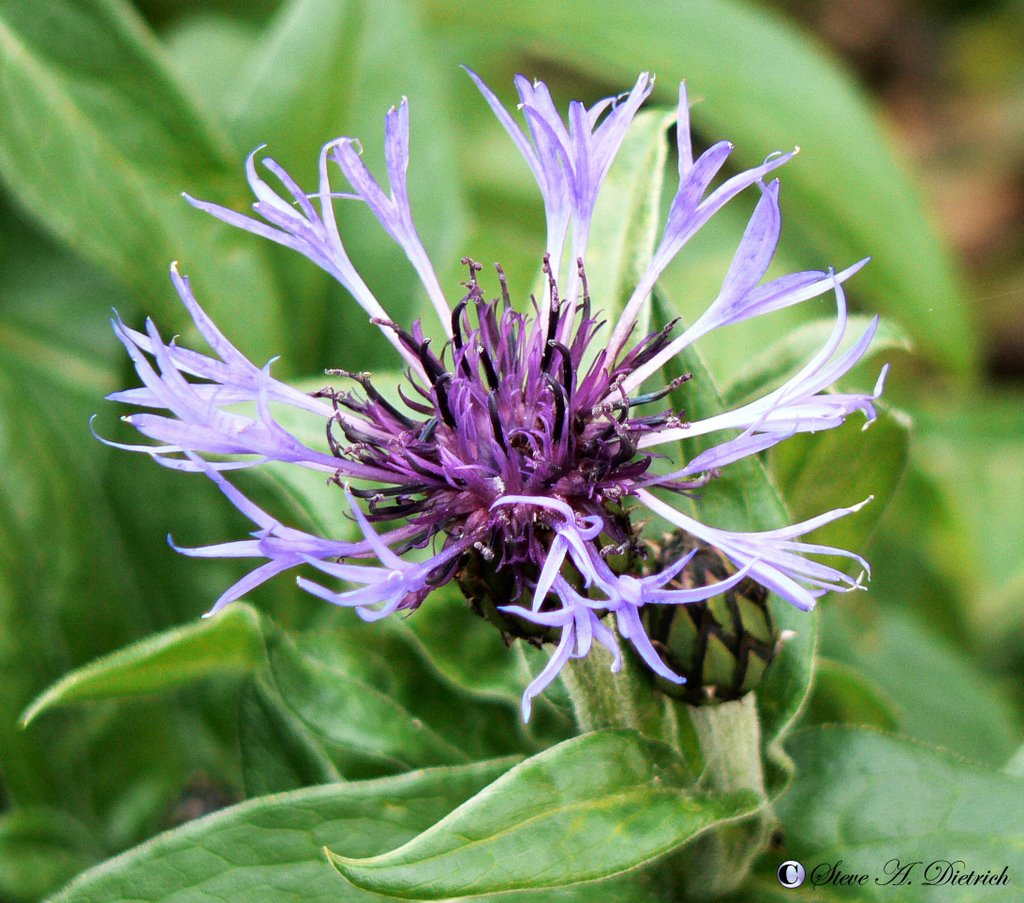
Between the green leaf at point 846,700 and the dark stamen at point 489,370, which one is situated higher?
the dark stamen at point 489,370

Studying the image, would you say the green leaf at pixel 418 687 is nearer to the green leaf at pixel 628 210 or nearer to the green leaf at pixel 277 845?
the green leaf at pixel 277 845

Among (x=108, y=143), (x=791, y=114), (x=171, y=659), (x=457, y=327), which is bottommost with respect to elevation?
(x=171, y=659)

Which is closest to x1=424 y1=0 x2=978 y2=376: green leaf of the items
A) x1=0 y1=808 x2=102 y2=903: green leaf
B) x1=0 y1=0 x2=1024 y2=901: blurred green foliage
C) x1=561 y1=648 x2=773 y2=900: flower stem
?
x1=0 y1=0 x2=1024 y2=901: blurred green foliage

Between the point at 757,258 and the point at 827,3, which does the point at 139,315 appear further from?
the point at 827,3

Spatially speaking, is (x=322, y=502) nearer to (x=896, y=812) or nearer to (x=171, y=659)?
(x=171, y=659)

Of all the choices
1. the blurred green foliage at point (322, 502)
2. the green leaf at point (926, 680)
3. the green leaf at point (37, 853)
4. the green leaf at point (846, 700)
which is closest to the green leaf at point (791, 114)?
the blurred green foliage at point (322, 502)

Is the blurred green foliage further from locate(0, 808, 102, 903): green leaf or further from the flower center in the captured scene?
the flower center

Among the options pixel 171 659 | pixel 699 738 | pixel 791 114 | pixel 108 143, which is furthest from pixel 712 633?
pixel 791 114
